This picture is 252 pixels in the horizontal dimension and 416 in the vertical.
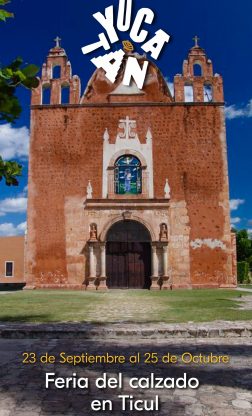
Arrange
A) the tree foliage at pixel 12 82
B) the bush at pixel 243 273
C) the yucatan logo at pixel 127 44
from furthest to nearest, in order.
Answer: the bush at pixel 243 273 < the yucatan logo at pixel 127 44 < the tree foliage at pixel 12 82

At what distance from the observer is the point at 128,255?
19.3 m

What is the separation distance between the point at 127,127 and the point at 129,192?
3019 mm

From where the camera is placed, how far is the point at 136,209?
19.1m

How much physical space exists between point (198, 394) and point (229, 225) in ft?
52.0

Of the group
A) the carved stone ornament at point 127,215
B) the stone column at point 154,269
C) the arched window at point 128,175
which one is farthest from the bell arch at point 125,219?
the arched window at point 128,175

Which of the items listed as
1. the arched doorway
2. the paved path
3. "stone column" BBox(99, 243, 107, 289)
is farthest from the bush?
the paved path

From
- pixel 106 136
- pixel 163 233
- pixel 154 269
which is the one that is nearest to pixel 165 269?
pixel 154 269

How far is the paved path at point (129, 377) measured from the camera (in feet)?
10.4

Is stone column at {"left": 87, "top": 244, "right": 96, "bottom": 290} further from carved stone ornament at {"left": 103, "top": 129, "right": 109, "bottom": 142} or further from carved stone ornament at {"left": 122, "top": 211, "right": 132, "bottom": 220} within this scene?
carved stone ornament at {"left": 103, "top": 129, "right": 109, "bottom": 142}

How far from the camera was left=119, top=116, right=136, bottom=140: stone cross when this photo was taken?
19.8 meters

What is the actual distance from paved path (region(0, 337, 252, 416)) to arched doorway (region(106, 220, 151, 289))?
13.2m

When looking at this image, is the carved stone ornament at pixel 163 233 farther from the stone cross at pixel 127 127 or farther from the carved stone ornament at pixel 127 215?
the stone cross at pixel 127 127

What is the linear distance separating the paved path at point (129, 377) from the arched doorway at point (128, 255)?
13246mm

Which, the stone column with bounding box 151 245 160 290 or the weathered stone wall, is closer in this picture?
the stone column with bounding box 151 245 160 290
